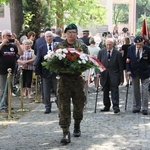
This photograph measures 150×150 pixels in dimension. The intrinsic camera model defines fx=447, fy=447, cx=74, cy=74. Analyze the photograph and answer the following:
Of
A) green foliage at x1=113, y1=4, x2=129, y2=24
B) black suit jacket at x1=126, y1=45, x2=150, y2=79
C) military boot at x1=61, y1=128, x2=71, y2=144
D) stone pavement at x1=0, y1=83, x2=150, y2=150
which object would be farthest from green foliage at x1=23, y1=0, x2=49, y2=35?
green foliage at x1=113, y1=4, x2=129, y2=24

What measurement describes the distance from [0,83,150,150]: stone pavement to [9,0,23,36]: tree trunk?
703 cm

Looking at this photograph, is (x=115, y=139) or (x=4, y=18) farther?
(x=4, y=18)

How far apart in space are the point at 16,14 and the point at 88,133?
10022mm

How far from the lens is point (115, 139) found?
27.5 ft

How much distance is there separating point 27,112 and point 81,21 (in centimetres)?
2260

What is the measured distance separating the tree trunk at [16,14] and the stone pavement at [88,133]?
7.03 m

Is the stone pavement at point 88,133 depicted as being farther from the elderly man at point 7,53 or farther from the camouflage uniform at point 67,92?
the elderly man at point 7,53

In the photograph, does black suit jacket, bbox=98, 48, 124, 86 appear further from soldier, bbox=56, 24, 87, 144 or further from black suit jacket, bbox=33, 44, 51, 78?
soldier, bbox=56, 24, 87, 144

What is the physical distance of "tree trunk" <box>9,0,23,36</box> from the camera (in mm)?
17797

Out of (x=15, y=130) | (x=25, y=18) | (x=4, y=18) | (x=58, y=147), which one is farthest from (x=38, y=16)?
(x=4, y=18)

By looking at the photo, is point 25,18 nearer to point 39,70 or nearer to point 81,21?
point 39,70

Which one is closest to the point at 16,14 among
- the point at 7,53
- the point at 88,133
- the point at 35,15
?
the point at 35,15

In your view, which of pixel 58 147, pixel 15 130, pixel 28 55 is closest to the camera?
pixel 58 147

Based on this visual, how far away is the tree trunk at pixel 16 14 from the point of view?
17797 mm
